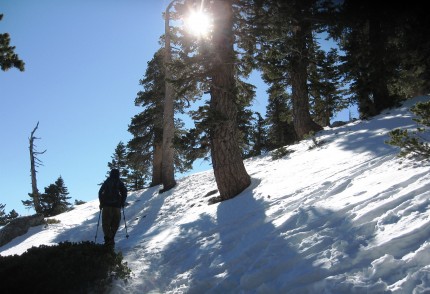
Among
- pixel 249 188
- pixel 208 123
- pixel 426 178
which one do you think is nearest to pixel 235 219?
pixel 249 188

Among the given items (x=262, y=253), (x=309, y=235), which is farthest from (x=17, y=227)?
(x=309, y=235)

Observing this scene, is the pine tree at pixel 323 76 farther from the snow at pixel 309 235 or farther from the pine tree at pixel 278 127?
the pine tree at pixel 278 127

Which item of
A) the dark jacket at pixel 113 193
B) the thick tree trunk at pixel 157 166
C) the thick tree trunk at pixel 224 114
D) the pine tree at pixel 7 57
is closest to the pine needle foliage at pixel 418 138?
the thick tree trunk at pixel 224 114

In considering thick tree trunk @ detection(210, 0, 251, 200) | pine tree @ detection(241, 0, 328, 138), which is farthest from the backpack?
pine tree @ detection(241, 0, 328, 138)

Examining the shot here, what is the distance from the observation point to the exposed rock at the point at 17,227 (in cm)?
1385

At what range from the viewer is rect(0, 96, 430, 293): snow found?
3633mm

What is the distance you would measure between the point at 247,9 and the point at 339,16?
20.1ft

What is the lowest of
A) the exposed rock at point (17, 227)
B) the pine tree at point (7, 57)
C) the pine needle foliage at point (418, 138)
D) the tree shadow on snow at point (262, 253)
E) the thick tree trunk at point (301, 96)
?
the tree shadow on snow at point (262, 253)

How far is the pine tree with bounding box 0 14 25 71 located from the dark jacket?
171 inches

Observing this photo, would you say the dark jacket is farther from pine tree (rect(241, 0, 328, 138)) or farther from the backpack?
pine tree (rect(241, 0, 328, 138))

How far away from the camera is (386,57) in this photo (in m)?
6.36

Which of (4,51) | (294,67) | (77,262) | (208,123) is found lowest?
(77,262)

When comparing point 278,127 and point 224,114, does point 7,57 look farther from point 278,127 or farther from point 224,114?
point 278,127

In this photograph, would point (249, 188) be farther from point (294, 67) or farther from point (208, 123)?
point (294, 67)
